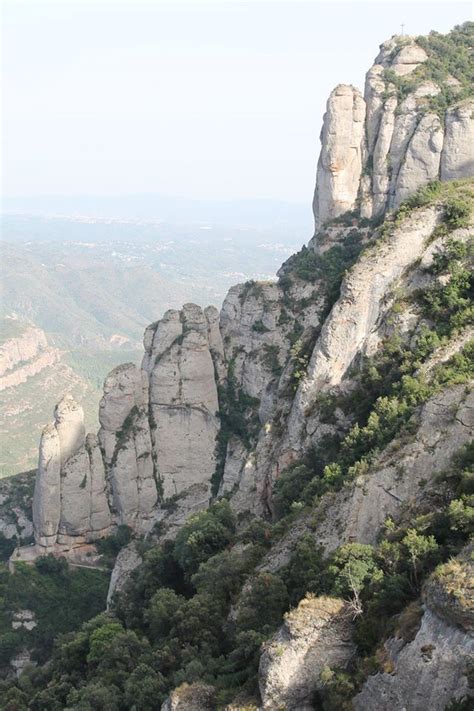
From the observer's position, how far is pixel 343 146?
160 ft

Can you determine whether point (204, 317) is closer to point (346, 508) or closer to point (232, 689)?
point (346, 508)

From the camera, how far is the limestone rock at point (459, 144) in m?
42.0

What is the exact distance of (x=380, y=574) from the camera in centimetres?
1563

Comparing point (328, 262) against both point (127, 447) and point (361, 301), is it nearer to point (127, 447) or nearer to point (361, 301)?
point (127, 447)

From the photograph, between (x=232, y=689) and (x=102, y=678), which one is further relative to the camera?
(x=102, y=678)

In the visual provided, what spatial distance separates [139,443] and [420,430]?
28393 mm

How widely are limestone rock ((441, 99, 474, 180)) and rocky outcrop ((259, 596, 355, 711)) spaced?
1251 inches

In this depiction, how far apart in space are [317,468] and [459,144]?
23417 millimetres

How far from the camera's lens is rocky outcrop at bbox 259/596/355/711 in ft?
48.4

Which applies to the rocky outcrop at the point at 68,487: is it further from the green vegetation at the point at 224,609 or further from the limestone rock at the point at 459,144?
the limestone rock at the point at 459,144

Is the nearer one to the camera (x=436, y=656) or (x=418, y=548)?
(x=436, y=656)

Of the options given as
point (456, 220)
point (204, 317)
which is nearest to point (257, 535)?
point (456, 220)

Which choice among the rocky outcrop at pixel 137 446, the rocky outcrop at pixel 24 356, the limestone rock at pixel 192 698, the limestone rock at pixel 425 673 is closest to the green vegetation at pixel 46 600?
the rocky outcrop at pixel 137 446

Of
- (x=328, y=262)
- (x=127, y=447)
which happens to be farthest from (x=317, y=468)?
(x=328, y=262)
